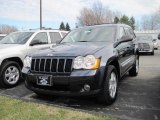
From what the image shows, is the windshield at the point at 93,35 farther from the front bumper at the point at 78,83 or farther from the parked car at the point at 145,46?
the parked car at the point at 145,46

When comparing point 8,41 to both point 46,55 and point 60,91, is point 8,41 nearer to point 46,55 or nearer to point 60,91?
point 46,55

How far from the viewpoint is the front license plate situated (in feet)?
17.2

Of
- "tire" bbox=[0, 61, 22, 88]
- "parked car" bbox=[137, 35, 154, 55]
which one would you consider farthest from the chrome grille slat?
"parked car" bbox=[137, 35, 154, 55]

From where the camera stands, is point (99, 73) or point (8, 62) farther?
point (8, 62)

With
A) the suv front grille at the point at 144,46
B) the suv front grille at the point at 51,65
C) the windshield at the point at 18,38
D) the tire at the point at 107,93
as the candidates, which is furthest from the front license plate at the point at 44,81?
the suv front grille at the point at 144,46

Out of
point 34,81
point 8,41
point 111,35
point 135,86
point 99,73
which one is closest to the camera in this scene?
point 99,73

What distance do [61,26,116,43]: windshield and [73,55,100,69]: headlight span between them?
142cm

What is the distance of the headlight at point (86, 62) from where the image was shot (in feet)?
16.7

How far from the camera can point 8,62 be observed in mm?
7375

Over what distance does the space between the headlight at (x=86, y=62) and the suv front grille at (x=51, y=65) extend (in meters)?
0.12

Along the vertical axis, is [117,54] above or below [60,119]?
above

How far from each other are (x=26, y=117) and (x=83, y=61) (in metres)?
1.46

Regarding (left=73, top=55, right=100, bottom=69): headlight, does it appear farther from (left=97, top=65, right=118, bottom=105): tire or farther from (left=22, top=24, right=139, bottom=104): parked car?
(left=97, top=65, right=118, bottom=105): tire

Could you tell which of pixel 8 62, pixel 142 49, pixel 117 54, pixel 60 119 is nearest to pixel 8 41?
pixel 8 62
